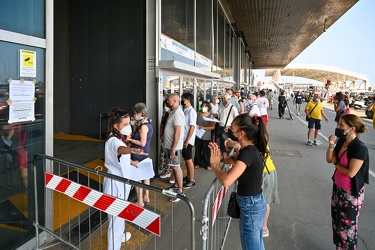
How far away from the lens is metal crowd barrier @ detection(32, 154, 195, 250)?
2.19 m

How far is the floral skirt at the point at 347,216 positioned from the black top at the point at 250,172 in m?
1.10

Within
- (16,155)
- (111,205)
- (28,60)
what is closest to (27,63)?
(28,60)

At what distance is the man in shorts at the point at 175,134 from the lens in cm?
465

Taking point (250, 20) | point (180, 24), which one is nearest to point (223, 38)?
point (250, 20)

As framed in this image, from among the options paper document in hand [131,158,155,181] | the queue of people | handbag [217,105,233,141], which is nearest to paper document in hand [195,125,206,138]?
handbag [217,105,233,141]

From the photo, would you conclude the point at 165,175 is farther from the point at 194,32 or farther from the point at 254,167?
the point at 194,32

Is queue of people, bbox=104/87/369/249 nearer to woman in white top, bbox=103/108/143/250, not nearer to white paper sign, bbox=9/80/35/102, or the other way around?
woman in white top, bbox=103/108/143/250

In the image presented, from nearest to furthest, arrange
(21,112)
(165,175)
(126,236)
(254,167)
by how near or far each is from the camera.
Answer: (254,167)
(21,112)
(126,236)
(165,175)

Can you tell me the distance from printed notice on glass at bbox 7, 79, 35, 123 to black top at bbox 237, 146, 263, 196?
7.54 ft

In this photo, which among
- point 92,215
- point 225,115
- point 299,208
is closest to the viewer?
point 92,215

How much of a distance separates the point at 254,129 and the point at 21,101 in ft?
7.91

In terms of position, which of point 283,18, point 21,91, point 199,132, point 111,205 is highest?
point 283,18

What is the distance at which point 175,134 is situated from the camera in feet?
15.4

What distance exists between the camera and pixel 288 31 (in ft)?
68.7
